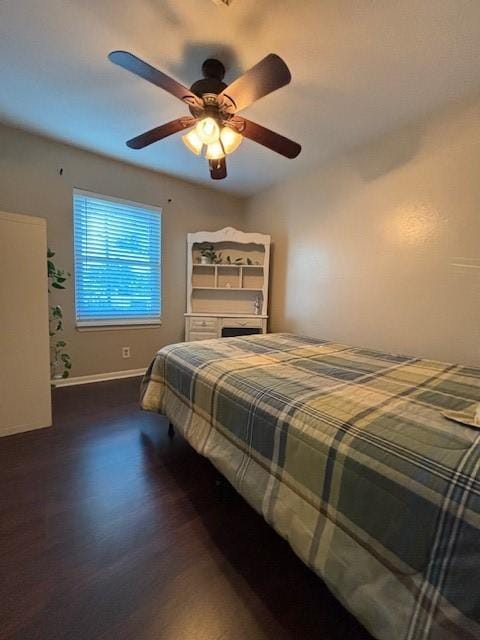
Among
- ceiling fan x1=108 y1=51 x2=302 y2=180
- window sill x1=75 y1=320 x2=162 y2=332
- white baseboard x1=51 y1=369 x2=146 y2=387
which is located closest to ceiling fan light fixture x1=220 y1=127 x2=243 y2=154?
ceiling fan x1=108 y1=51 x2=302 y2=180

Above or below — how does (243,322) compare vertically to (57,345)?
above

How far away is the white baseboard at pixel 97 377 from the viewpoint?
124 inches

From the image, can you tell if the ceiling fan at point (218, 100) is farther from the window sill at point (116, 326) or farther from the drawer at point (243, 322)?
the window sill at point (116, 326)

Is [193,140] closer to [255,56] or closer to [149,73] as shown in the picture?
[149,73]

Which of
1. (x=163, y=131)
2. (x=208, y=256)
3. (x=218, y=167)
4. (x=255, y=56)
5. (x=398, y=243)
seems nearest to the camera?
(x=255, y=56)

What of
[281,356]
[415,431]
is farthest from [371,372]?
[415,431]

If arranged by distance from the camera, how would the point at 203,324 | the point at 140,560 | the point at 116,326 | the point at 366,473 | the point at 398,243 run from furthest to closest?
the point at 203,324, the point at 116,326, the point at 398,243, the point at 140,560, the point at 366,473

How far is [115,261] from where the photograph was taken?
3.45 metres

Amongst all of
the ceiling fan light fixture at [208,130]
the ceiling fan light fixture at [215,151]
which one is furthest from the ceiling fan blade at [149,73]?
the ceiling fan light fixture at [215,151]

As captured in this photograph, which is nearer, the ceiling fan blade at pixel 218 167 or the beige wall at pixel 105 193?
the ceiling fan blade at pixel 218 167

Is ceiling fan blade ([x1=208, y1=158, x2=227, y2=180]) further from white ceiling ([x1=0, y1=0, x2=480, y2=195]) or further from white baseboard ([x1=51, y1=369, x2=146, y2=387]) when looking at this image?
white baseboard ([x1=51, y1=369, x2=146, y2=387])

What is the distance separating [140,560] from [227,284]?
10.7 feet

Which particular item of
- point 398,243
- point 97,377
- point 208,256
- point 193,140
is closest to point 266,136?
point 193,140

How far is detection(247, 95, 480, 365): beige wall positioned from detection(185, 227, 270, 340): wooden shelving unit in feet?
1.72
